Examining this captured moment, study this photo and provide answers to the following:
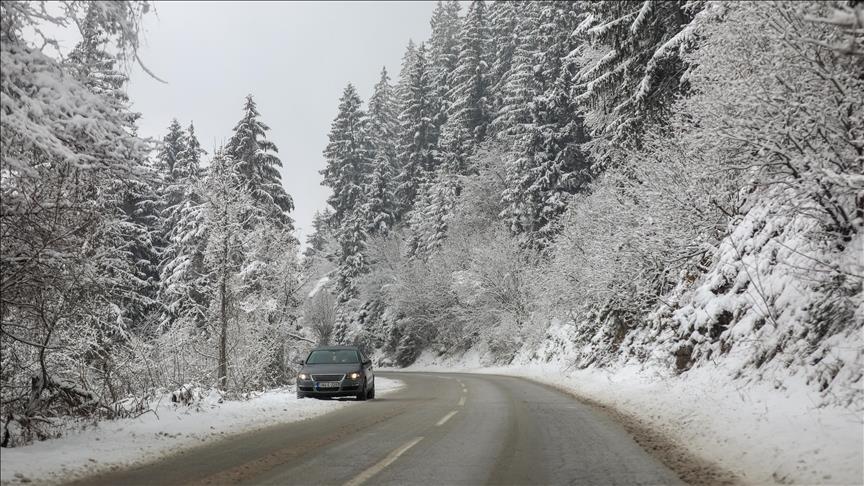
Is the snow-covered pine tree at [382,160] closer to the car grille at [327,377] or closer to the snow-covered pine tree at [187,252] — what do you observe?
the snow-covered pine tree at [187,252]

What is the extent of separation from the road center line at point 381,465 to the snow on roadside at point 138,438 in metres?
2.94

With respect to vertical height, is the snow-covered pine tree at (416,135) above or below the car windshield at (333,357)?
above

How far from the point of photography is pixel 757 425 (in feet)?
24.8

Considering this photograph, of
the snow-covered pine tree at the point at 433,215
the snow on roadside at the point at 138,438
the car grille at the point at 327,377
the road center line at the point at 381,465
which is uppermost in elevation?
the snow-covered pine tree at the point at 433,215

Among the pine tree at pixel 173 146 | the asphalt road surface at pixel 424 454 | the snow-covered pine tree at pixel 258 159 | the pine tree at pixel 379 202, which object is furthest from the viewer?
the pine tree at pixel 379 202

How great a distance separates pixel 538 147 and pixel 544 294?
11420 mm

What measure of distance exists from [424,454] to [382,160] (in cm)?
5021

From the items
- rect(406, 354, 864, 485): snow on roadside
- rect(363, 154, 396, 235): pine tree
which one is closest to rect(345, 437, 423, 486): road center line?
rect(406, 354, 864, 485): snow on roadside

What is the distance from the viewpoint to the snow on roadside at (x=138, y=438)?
6.25m

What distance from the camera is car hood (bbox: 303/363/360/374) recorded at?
1600cm

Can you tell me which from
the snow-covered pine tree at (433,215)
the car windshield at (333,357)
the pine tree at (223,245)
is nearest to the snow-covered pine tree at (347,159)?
the snow-covered pine tree at (433,215)

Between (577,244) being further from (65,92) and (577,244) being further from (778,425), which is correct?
(65,92)

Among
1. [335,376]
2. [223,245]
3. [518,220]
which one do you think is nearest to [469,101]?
[518,220]

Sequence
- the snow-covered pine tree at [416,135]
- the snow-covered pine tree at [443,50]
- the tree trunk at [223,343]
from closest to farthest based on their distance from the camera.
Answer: the tree trunk at [223,343], the snow-covered pine tree at [416,135], the snow-covered pine tree at [443,50]
